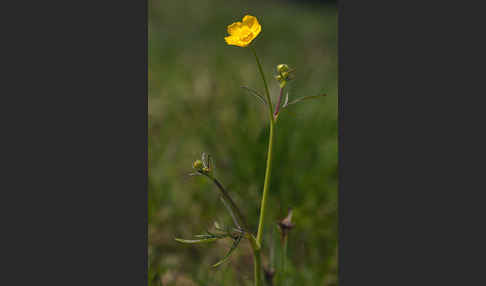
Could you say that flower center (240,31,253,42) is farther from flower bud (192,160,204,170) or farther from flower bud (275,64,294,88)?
flower bud (192,160,204,170)

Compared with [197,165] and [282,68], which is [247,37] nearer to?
[282,68]

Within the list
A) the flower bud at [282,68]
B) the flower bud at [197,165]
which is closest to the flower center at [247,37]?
the flower bud at [282,68]

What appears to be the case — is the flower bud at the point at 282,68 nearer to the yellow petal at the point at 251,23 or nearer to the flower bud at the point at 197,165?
the yellow petal at the point at 251,23

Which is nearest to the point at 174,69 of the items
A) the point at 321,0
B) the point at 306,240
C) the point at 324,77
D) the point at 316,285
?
the point at 324,77

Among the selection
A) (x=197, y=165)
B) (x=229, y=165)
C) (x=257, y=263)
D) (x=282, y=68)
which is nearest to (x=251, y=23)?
(x=282, y=68)

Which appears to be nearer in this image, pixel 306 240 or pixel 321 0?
pixel 306 240

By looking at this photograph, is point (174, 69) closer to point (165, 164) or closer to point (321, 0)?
point (165, 164)
